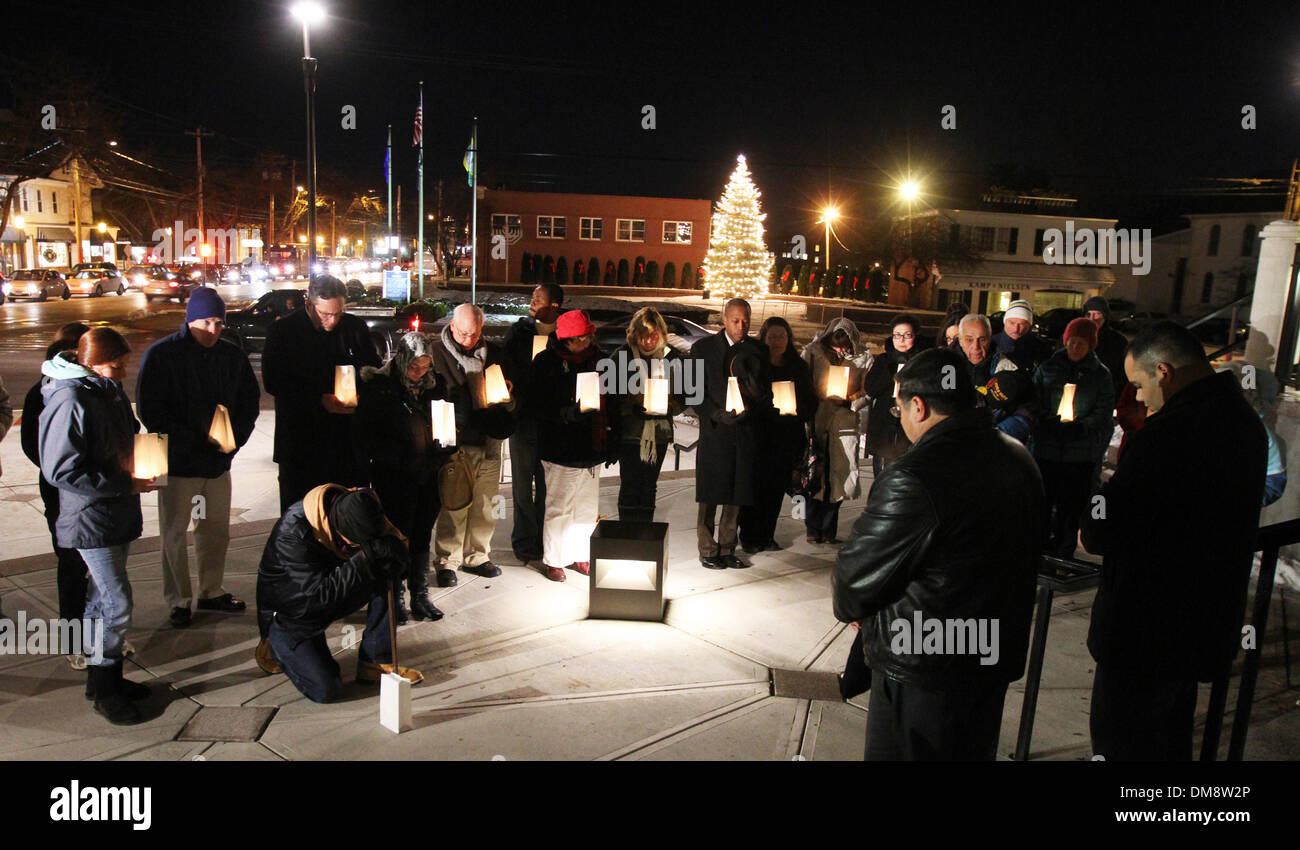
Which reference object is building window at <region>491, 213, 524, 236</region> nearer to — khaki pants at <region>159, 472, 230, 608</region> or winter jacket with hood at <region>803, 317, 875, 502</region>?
winter jacket with hood at <region>803, 317, 875, 502</region>

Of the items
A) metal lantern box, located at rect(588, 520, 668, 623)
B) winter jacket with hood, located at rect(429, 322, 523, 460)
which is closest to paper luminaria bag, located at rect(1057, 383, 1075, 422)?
metal lantern box, located at rect(588, 520, 668, 623)

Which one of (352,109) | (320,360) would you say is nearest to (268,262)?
(352,109)

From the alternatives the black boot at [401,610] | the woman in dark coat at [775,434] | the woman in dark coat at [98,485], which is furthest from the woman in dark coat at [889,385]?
the woman in dark coat at [98,485]

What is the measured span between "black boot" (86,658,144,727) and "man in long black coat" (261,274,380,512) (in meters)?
1.78

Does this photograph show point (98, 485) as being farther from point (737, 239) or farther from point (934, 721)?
point (737, 239)

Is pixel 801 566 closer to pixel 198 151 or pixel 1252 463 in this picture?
pixel 1252 463

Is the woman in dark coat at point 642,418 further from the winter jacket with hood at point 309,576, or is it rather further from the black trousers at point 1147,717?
the black trousers at point 1147,717

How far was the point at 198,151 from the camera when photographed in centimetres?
4653

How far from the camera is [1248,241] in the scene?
156ft

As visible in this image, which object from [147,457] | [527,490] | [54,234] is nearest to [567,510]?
[527,490]

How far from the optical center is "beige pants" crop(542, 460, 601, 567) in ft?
20.4

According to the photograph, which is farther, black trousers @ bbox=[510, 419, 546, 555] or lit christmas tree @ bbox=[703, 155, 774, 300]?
lit christmas tree @ bbox=[703, 155, 774, 300]

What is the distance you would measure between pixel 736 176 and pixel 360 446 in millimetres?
31028

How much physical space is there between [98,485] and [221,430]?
1067mm
